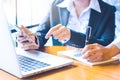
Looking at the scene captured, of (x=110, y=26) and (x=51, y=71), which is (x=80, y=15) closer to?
(x=110, y=26)

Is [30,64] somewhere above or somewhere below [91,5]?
below

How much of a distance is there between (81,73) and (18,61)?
292 millimetres

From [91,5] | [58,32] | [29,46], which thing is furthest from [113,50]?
[91,5]

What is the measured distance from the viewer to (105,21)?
1.75 meters

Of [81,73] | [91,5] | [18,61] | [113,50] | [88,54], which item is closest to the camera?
[18,61]

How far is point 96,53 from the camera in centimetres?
114

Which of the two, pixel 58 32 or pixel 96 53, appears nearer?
pixel 96 53

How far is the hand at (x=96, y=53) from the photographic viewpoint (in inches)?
44.2

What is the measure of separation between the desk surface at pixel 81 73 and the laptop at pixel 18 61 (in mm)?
19

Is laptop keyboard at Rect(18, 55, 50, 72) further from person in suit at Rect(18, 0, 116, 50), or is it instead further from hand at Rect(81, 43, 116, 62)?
person in suit at Rect(18, 0, 116, 50)

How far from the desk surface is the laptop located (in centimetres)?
2

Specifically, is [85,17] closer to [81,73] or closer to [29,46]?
[29,46]

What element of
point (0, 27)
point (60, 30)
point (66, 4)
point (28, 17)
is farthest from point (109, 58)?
point (28, 17)

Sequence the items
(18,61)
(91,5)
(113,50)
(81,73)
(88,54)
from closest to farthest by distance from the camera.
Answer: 1. (18,61)
2. (81,73)
3. (88,54)
4. (113,50)
5. (91,5)
